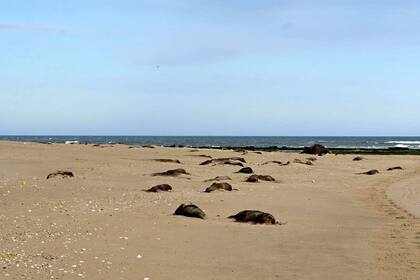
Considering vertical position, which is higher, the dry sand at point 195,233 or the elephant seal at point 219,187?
the elephant seal at point 219,187

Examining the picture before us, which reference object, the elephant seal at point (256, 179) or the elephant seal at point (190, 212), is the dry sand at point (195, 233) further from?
the elephant seal at point (256, 179)

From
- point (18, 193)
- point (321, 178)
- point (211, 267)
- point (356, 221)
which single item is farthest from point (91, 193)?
point (321, 178)

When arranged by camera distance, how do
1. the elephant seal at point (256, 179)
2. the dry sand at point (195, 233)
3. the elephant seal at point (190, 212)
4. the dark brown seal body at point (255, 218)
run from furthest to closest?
the elephant seal at point (256, 179) < the elephant seal at point (190, 212) < the dark brown seal body at point (255, 218) < the dry sand at point (195, 233)

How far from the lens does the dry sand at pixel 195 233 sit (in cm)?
762

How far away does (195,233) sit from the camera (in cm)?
1009

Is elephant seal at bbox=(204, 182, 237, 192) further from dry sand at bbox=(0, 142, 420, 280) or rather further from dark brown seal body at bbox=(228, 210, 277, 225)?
dark brown seal body at bbox=(228, 210, 277, 225)

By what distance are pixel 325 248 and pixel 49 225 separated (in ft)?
14.6

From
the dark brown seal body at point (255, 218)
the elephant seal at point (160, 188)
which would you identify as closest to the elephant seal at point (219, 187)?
the elephant seal at point (160, 188)

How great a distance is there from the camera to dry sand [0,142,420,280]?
25.0 ft

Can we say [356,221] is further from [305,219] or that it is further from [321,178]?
[321,178]

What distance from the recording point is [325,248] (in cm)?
929

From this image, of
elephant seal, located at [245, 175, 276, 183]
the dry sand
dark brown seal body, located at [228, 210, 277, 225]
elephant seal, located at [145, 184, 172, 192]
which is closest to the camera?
the dry sand

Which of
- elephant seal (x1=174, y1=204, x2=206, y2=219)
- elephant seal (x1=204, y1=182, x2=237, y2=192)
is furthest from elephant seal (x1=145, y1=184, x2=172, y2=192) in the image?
elephant seal (x1=174, y1=204, x2=206, y2=219)

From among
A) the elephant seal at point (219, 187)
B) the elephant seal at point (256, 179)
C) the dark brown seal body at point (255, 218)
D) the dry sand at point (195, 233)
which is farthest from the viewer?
the elephant seal at point (256, 179)
